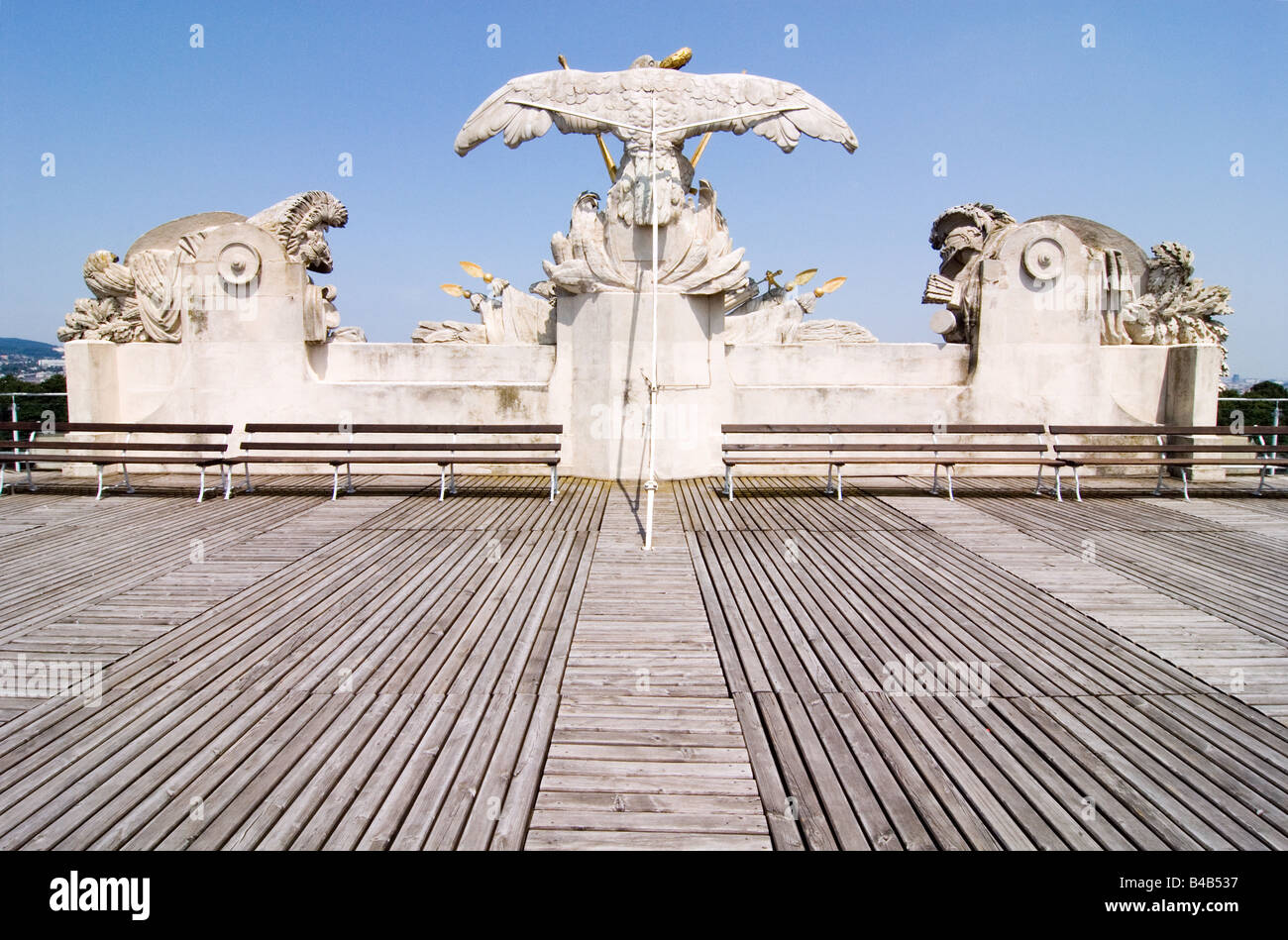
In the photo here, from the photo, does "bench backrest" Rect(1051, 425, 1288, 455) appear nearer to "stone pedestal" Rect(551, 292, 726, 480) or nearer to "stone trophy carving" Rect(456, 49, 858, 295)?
"stone pedestal" Rect(551, 292, 726, 480)

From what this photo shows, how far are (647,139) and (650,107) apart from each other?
1.49ft

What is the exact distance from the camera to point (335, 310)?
35.9 feet

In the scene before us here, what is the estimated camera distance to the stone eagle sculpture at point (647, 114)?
9.56 m

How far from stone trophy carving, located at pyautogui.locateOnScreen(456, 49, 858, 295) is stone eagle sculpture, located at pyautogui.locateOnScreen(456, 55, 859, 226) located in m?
0.01

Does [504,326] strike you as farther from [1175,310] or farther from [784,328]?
[1175,310]

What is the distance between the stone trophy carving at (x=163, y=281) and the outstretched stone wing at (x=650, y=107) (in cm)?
258

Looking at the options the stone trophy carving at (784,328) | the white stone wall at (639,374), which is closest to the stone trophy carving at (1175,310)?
the white stone wall at (639,374)

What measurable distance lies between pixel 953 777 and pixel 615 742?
4.23 ft

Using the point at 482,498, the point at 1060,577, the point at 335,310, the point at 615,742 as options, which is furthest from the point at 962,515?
the point at 335,310

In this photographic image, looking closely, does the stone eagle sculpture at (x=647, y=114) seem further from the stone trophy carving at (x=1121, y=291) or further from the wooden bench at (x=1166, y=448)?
the wooden bench at (x=1166, y=448)

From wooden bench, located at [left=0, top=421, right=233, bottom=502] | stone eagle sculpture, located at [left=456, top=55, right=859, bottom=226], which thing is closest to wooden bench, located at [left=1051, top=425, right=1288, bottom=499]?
stone eagle sculpture, located at [left=456, top=55, right=859, bottom=226]

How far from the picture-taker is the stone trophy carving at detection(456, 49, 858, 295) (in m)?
9.50
